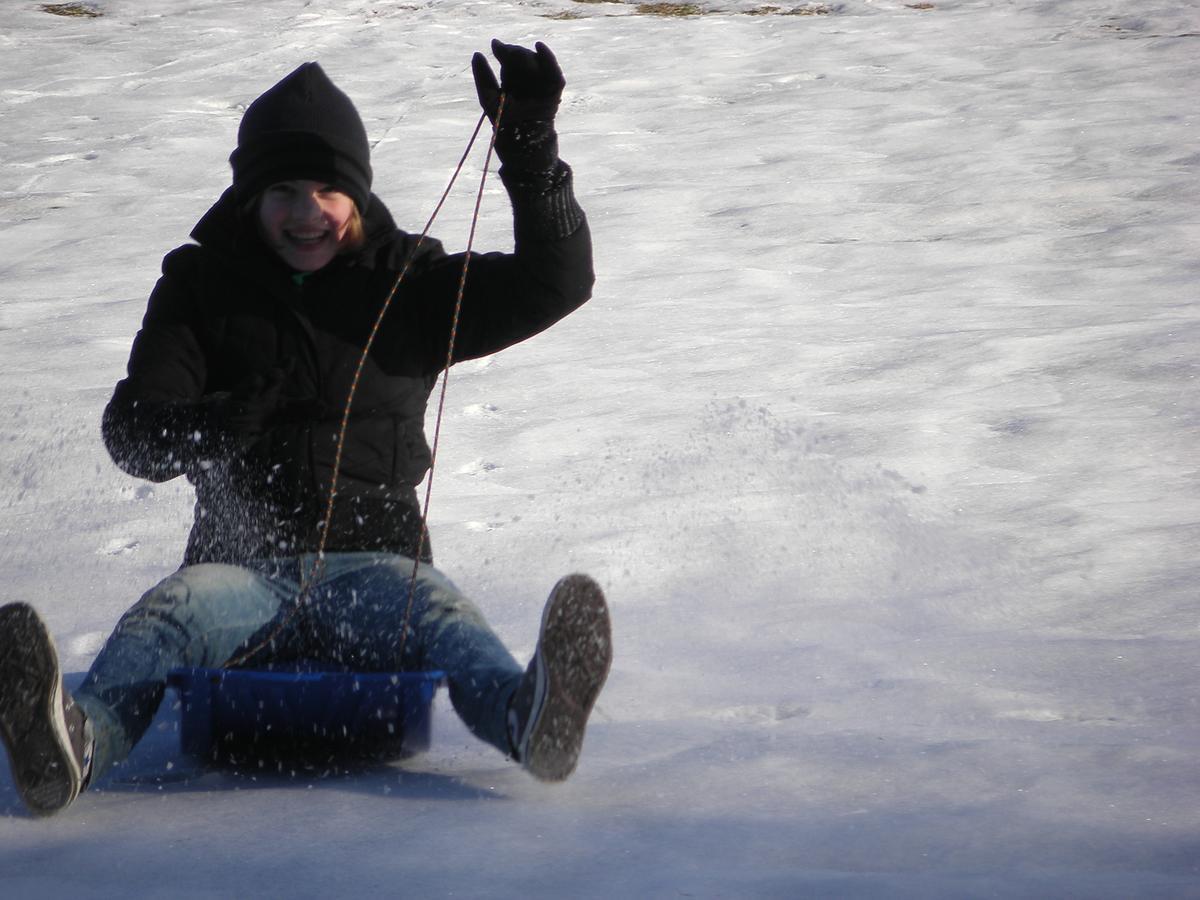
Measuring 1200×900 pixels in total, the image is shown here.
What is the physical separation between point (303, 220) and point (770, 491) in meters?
1.58

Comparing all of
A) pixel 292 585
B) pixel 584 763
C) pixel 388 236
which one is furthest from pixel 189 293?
pixel 584 763

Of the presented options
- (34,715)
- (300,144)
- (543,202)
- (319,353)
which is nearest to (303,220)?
(300,144)

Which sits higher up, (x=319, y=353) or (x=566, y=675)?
(x=319, y=353)

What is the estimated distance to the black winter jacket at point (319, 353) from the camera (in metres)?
2.27

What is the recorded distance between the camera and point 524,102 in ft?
7.20

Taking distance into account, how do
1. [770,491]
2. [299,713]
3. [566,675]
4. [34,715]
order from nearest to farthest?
1. [34,715]
2. [566,675]
3. [299,713]
4. [770,491]

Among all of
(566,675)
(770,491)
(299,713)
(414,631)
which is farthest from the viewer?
(770,491)

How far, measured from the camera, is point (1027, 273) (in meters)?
5.47

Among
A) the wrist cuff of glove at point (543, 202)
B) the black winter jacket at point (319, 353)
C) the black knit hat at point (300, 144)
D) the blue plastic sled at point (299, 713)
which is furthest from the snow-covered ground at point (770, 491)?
the black knit hat at point (300, 144)

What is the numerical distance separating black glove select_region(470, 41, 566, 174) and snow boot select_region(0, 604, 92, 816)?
3.74 feet

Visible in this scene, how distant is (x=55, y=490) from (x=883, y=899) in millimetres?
2807

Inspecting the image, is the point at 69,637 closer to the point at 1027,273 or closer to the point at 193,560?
the point at 193,560

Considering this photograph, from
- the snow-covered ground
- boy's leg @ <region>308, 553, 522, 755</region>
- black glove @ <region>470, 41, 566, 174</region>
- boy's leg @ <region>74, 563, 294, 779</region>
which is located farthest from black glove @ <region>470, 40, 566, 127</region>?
the snow-covered ground

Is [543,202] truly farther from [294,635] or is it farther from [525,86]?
[294,635]
